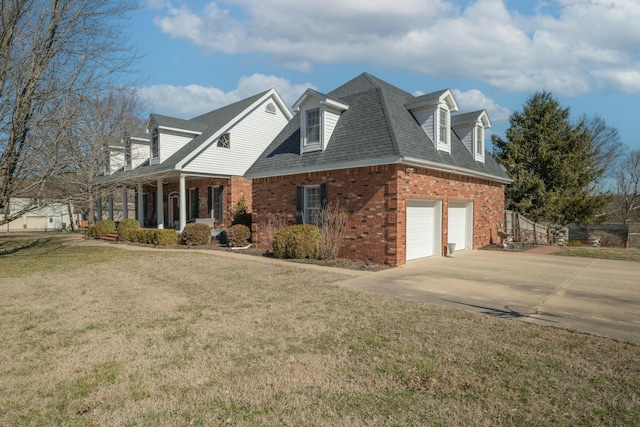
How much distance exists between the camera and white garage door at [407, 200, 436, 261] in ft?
41.3

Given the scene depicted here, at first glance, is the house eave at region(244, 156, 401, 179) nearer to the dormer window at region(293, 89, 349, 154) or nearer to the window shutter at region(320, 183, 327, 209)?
the window shutter at region(320, 183, 327, 209)

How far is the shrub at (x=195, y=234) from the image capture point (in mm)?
17641

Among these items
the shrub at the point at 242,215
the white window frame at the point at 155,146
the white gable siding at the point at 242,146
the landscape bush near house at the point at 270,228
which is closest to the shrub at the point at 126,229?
the white window frame at the point at 155,146

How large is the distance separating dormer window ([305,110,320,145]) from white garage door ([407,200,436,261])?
435 centimetres

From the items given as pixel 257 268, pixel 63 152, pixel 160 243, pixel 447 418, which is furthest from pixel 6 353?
pixel 160 243

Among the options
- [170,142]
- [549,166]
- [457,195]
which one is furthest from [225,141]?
[549,166]

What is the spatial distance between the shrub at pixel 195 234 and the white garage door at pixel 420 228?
32.9 ft

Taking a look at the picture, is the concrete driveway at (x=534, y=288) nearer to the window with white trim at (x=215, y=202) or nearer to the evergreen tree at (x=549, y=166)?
the evergreen tree at (x=549, y=166)

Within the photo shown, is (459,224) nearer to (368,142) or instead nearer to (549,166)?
(368,142)

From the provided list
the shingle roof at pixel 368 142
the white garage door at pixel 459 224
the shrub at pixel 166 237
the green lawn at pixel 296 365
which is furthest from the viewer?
the shrub at pixel 166 237

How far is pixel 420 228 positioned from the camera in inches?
520

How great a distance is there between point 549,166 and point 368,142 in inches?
603

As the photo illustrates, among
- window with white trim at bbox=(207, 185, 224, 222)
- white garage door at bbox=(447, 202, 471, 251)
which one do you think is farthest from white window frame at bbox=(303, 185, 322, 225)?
window with white trim at bbox=(207, 185, 224, 222)

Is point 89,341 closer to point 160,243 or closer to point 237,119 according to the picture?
point 160,243
